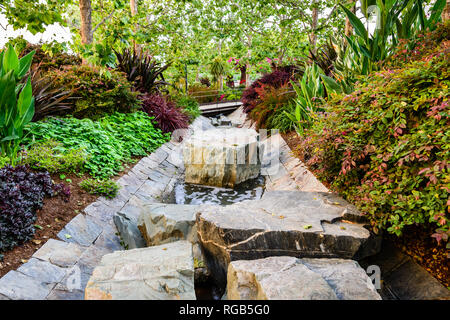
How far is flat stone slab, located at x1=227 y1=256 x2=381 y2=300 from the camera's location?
5.60ft

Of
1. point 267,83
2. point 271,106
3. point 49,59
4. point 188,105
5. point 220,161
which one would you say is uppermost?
point 49,59

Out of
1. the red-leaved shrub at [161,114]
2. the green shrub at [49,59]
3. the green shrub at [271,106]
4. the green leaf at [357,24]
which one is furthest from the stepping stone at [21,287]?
the green shrub at [49,59]

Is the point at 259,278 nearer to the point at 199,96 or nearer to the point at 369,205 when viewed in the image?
the point at 369,205

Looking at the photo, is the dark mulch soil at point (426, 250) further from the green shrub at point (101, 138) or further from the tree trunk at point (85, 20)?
the tree trunk at point (85, 20)

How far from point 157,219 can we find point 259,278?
1.65 meters

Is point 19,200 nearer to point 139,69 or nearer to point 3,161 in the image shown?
point 3,161

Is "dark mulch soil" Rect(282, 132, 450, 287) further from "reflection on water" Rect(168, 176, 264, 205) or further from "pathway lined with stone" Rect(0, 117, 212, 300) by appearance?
"pathway lined with stone" Rect(0, 117, 212, 300)

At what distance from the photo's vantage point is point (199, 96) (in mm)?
14859

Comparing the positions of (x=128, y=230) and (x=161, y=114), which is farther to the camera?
(x=161, y=114)

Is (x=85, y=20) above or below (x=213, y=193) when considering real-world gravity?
above

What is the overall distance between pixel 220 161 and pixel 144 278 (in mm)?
3250

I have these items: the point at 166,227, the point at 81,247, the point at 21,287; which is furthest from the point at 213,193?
the point at 21,287

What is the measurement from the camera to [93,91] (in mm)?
5699
